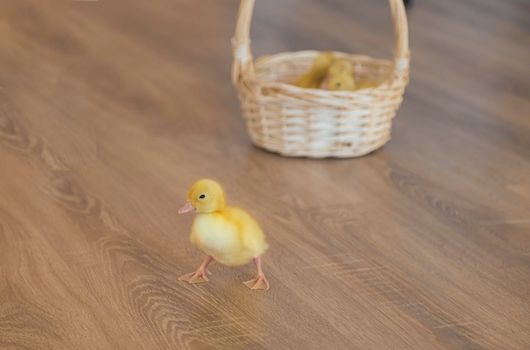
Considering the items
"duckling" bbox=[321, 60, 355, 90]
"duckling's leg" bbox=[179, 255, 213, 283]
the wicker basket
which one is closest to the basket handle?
the wicker basket

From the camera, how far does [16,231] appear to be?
1.46 m

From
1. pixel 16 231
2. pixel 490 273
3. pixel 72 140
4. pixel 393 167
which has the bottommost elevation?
pixel 490 273

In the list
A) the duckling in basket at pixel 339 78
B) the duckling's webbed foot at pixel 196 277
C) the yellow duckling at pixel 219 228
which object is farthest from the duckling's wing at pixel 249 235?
the duckling in basket at pixel 339 78

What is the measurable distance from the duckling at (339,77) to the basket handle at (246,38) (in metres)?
0.10

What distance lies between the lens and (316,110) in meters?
1.69

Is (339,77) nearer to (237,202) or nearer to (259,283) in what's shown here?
(237,202)

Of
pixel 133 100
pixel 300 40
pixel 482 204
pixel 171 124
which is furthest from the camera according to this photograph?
pixel 300 40

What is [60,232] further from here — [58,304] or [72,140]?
[72,140]

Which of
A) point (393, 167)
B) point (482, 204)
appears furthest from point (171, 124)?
point (482, 204)

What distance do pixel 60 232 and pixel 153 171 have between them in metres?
0.29

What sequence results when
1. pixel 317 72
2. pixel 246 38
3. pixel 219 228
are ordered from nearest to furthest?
pixel 219 228
pixel 246 38
pixel 317 72

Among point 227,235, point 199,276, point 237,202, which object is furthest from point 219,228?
point 237,202

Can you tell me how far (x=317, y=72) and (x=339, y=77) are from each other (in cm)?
9

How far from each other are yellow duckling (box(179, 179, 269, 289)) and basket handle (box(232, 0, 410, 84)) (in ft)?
1.83
